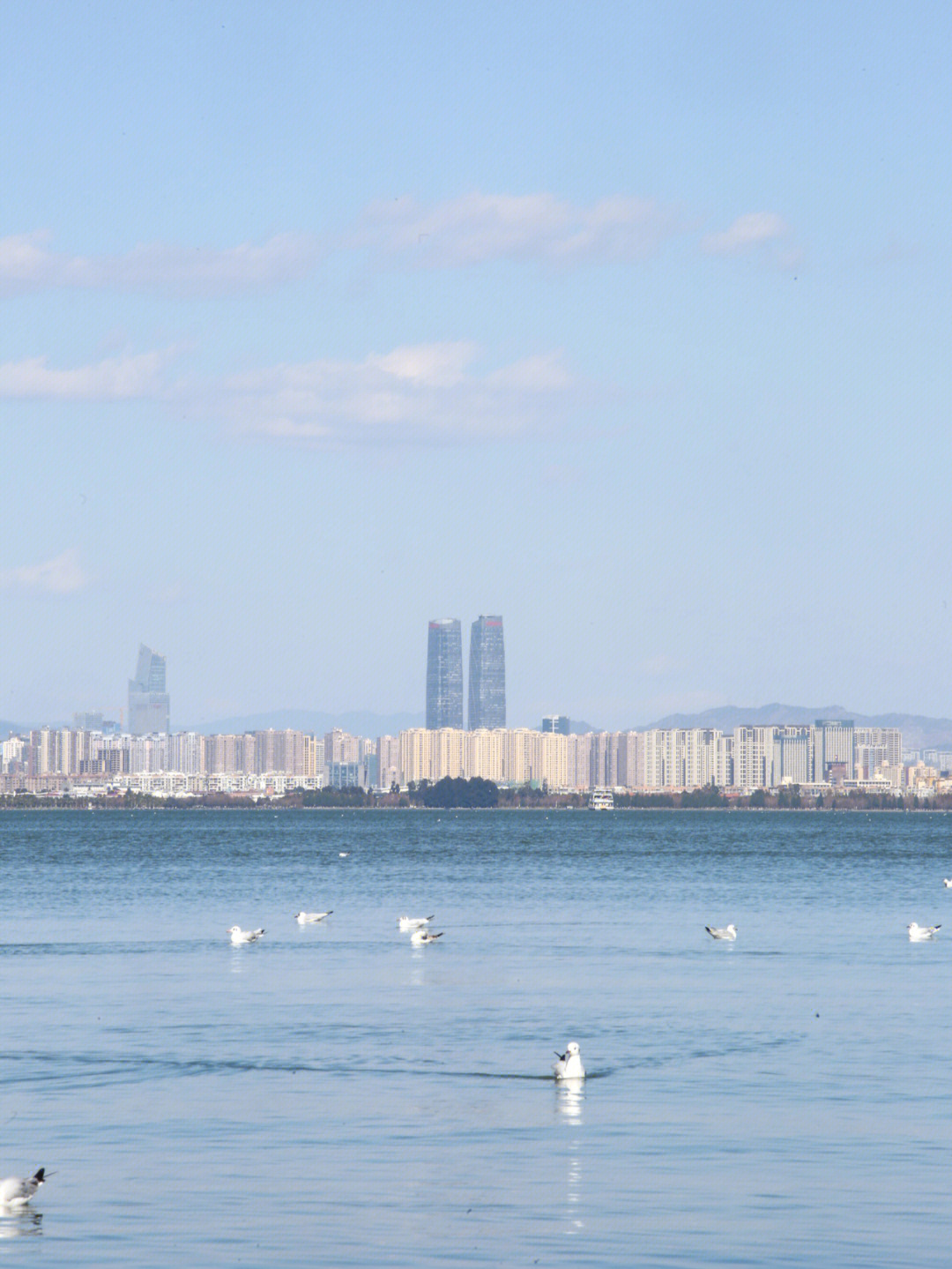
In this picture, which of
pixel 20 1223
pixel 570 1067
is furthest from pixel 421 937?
Answer: pixel 20 1223

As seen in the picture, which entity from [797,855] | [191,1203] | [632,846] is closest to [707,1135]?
[191,1203]

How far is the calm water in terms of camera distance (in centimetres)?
1891

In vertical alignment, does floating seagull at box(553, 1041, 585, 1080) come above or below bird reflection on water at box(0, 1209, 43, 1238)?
above

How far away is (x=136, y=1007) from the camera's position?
119ft

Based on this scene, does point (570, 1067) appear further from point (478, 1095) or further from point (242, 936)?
point (242, 936)

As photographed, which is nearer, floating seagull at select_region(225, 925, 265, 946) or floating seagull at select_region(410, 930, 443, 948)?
floating seagull at select_region(410, 930, 443, 948)

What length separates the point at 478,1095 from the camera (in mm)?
26688

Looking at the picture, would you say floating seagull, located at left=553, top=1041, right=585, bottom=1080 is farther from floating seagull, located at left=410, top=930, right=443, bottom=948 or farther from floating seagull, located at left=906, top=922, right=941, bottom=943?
floating seagull, located at left=906, top=922, right=941, bottom=943

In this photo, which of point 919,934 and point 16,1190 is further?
point 919,934


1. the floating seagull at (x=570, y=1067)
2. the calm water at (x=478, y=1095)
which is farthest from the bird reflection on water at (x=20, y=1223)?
the floating seagull at (x=570, y=1067)

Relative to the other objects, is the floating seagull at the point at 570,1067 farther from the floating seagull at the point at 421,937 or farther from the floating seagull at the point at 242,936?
the floating seagull at the point at 242,936

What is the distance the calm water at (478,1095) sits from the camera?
18.9 m

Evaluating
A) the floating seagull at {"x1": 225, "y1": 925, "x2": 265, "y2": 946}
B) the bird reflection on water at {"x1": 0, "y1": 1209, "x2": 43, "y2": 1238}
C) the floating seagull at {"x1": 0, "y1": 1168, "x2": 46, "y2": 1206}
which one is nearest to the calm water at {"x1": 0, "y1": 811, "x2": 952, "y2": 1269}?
the bird reflection on water at {"x1": 0, "y1": 1209, "x2": 43, "y2": 1238}

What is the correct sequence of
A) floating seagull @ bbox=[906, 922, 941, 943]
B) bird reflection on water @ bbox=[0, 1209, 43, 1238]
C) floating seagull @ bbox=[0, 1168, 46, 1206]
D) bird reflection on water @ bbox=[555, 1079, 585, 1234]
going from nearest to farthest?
bird reflection on water @ bbox=[0, 1209, 43, 1238], bird reflection on water @ bbox=[555, 1079, 585, 1234], floating seagull @ bbox=[0, 1168, 46, 1206], floating seagull @ bbox=[906, 922, 941, 943]
